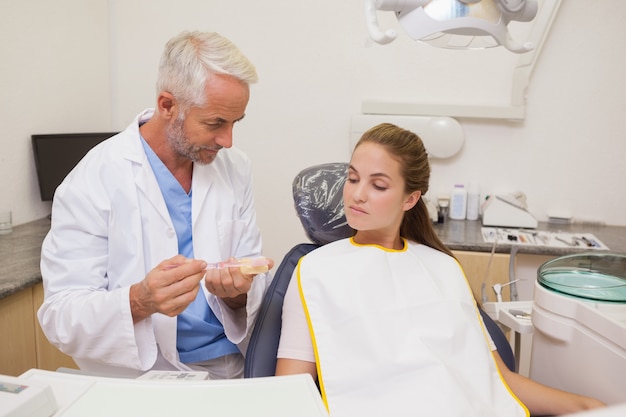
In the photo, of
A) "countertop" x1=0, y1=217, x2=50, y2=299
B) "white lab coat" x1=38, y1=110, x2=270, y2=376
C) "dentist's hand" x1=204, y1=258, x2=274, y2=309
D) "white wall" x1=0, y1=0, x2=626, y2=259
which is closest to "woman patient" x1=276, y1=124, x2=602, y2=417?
"dentist's hand" x1=204, y1=258, x2=274, y2=309

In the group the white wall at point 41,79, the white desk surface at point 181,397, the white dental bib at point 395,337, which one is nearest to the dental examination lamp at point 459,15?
the white dental bib at point 395,337

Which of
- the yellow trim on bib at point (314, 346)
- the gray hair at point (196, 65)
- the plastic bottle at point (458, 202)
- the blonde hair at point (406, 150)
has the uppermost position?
the gray hair at point (196, 65)

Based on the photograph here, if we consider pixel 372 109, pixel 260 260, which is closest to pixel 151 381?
pixel 260 260

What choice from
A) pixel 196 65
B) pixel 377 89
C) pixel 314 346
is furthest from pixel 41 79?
pixel 314 346

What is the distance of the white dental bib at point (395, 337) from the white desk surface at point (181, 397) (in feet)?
1.54

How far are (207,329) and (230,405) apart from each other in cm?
82

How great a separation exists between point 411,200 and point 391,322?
38 centimetres

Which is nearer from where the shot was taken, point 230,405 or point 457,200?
point 230,405

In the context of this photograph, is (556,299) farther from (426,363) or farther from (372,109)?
(372,109)

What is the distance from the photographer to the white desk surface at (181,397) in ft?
2.49

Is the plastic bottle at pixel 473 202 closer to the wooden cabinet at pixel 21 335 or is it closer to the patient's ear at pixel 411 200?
the patient's ear at pixel 411 200

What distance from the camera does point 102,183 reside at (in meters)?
1.50

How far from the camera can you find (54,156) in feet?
8.45

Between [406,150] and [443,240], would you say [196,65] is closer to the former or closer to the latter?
[406,150]
